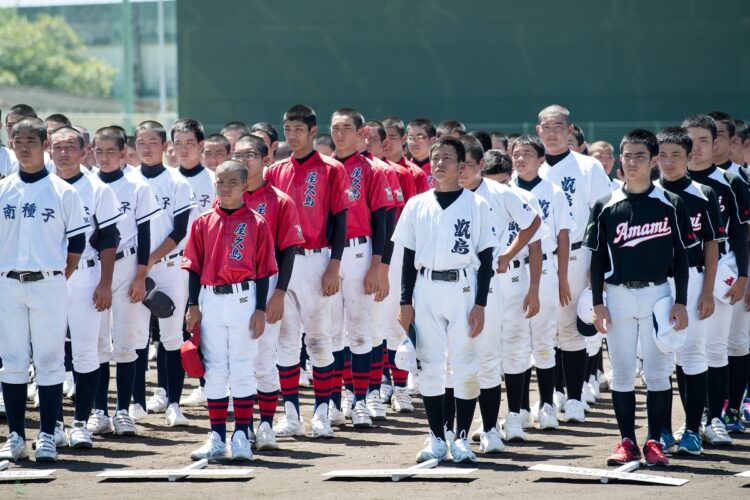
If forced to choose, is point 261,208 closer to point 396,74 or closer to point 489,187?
point 489,187

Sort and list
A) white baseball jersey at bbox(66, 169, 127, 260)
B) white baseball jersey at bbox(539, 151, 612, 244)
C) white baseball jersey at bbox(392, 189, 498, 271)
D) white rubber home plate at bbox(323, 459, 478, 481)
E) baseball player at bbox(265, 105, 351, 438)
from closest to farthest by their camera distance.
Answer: white rubber home plate at bbox(323, 459, 478, 481) → white baseball jersey at bbox(392, 189, 498, 271) → white baseball jersey at bbox(66, 169, 127, 260) → baseball player at bbox(265, 105, 351, 438) → white baseball jersey at bbox(539, 151, 612, 244)

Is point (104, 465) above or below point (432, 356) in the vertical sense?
below

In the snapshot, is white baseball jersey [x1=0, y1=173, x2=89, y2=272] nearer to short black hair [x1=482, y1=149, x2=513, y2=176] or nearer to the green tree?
short black hair [x1=482, y1=149, x2=513, y2=176]

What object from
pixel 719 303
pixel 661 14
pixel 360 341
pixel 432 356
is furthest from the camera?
pixel 661 14

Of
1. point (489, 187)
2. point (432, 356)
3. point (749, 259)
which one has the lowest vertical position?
point (432, 356)

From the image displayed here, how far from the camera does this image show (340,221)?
8.60m

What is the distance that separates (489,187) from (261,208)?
162cm

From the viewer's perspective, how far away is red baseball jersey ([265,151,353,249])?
8586 mm

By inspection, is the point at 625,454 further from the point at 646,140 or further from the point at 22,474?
the point at 22,474

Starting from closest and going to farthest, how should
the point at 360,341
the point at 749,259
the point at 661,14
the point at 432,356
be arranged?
the point at 432,356, the point at 749,259, the point at 360,341, the point at 661,14

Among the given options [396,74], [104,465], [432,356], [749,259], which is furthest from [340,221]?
[396,74]

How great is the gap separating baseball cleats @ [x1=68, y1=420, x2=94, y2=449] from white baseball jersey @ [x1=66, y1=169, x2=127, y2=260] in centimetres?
119

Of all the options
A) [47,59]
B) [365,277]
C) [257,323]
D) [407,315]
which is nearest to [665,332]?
[407,315]

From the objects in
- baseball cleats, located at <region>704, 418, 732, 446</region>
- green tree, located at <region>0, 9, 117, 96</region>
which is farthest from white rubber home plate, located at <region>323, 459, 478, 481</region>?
green tree, located at <region>0, 9, 117, 96</region>
